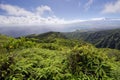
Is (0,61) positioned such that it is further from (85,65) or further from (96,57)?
(96,57)

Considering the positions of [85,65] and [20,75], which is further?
[85,65]

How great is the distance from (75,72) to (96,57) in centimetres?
123

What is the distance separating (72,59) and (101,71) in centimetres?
135

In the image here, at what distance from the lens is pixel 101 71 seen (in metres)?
7.51

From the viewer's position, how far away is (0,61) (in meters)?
7.68

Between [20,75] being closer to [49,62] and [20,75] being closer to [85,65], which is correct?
[49,62]

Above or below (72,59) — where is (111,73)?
below

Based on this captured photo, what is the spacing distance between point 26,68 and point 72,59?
2038mm

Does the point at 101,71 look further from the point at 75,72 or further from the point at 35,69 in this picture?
the point at 35,69

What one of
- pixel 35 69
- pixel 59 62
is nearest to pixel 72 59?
pixel 59 62

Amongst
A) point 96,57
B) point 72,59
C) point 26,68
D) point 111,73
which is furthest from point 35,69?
point 111,73

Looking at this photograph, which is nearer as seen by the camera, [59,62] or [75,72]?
[75,72]

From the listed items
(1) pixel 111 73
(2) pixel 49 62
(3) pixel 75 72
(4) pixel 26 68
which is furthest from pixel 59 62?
(1) pixel 111 73

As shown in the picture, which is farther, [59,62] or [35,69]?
[59,62]
